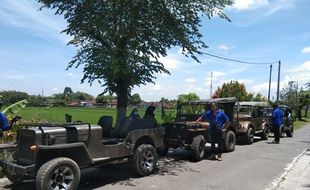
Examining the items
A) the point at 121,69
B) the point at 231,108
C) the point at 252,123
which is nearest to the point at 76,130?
the point at 121,69

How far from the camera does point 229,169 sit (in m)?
11.9

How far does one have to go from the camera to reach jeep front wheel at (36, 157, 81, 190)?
7.88 metres

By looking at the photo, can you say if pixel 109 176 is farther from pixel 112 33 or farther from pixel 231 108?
pixel 231 108

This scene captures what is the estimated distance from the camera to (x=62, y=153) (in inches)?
340

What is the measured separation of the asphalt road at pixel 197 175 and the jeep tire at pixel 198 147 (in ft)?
0.72

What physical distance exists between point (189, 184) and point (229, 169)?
2533mm

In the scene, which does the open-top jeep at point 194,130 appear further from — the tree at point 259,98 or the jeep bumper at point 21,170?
the tree at point 259,98

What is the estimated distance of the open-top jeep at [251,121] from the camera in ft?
62.0

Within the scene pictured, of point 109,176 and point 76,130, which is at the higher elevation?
point 76,130

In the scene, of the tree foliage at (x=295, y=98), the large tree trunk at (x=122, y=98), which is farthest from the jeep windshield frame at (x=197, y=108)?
the tree foliage at (x=295, y=98)

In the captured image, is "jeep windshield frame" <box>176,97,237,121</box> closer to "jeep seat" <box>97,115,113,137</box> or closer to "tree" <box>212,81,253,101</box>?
"jeep seat" <box>97,115,113,137</box>

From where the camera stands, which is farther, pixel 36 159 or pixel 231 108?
pixel 231 108

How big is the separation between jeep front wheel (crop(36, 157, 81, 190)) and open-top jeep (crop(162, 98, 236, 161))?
547cm

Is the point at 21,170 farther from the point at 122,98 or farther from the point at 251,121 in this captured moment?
the point at 251,121
